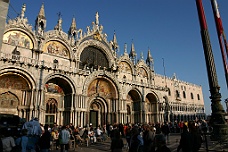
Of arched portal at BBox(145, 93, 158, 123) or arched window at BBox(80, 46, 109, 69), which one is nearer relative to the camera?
arched window at BBox(80, 46, 109, 69)

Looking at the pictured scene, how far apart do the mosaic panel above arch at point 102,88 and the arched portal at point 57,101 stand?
3.37 meters

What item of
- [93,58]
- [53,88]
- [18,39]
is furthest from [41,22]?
[53,88]

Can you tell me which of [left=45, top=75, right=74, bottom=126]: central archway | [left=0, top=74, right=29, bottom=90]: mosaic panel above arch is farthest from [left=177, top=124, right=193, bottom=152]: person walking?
[left=0, top=74, right=29, bottom=90]: mosaic panel above arch

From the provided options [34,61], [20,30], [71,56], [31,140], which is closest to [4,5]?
[31,140]

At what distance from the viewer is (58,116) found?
21.8 m

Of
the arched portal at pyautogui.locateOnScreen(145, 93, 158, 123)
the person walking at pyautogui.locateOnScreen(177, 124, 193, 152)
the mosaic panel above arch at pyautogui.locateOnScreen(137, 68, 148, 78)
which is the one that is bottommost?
the person walking at pyautogui.locateOnScreen(177, 124, 193, 152)

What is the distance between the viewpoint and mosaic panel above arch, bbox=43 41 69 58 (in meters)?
22.8

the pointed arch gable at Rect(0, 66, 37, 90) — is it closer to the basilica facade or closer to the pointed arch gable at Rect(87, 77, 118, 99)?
the basilica facade

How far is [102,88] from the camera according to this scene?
2586 centimetres

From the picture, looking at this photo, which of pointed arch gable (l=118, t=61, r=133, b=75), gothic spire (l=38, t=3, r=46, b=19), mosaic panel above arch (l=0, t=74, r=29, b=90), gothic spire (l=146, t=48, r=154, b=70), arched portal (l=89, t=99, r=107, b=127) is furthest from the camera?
gothic spire (l=146, t=48, r=154, b=70)

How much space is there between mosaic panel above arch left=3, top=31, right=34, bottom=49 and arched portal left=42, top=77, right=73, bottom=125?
16.6ft

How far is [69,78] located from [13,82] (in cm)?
587

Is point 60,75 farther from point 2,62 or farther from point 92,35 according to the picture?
point 92,35

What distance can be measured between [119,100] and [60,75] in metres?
9.55
